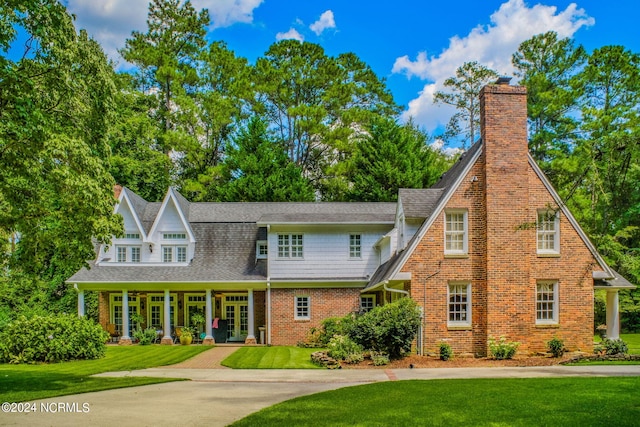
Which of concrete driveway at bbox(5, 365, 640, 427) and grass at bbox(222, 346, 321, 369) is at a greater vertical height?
concrete driveway at bbox(5, 365, 640, 427)

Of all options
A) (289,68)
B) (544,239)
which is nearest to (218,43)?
(289,68)

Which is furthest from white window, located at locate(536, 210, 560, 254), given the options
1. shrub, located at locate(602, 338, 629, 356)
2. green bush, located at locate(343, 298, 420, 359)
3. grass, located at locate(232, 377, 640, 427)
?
grass, located at locate(232, 377, 640, 427)

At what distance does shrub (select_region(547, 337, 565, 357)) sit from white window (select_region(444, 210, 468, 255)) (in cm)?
413

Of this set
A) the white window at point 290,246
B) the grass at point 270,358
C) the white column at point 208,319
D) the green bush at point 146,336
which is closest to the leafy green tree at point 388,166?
the white window at point 290,246

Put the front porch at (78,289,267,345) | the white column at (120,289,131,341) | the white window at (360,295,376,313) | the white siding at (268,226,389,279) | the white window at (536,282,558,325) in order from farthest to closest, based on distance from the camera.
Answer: the front porch at (78,289,267,345) → the white column at (120,289,131,341) → the white siding at (268,226,389,279) → the white window at (360,295,376,313) → the white window at (536,282,558,325)

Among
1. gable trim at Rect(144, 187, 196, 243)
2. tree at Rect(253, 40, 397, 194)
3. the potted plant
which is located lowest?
the potted plant

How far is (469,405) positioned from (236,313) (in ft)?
67.2

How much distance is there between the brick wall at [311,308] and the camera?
2645 cm

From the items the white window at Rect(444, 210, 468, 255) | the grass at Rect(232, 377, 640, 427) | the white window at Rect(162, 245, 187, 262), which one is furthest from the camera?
the white window at Rect(162, 245, 187, 262)

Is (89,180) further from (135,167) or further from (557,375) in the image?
(135,167)

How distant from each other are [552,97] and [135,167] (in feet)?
95.4

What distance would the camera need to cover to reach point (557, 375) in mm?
15203

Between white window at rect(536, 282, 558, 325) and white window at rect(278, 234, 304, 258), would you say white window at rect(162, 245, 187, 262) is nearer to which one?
white window at rect(278, 234, 304, 258)

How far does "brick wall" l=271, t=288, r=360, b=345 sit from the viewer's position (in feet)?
86.8
